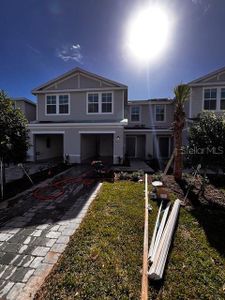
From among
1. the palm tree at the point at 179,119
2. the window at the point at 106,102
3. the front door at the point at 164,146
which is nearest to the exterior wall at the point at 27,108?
the window at the point at 106,102

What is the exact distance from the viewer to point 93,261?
11.0ft

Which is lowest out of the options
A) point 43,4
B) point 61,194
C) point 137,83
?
point 61,194

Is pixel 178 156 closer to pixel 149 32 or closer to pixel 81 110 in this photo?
pixel 149 32

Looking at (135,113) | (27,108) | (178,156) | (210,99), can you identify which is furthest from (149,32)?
(27,108)

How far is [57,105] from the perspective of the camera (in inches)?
642

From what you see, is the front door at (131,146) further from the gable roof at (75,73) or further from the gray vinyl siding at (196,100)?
the gray vinyl siding at (196,100)

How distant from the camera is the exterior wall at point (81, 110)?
1534cm

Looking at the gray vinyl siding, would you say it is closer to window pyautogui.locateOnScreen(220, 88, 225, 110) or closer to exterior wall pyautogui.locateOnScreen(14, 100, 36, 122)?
window pyautogui.locateOnScreen(220, 88, 225, 110)

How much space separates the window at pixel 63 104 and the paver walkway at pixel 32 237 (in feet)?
34.9

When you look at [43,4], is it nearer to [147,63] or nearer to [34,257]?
[147,63]

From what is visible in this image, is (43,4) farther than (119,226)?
Yes

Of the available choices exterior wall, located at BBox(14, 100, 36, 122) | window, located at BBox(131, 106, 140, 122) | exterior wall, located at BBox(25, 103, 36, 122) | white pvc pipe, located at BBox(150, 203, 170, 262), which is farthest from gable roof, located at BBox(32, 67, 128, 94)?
white pvc pipe, located at BBox(150, 203, 170, 262)

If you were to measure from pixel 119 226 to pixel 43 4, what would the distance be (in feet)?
35.1

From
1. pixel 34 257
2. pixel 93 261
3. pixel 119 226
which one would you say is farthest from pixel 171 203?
pixel 34 257
